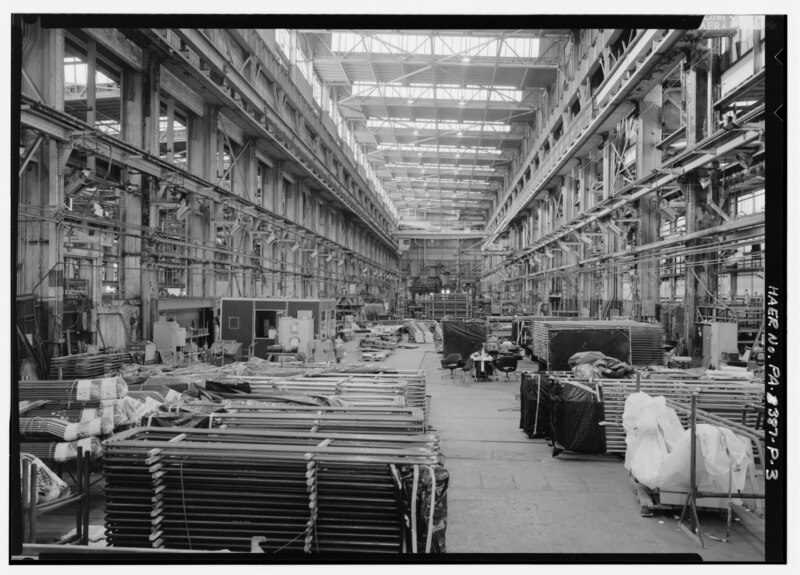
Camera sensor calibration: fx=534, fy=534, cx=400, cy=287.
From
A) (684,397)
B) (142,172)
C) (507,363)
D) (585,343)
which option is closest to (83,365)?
(142,172)

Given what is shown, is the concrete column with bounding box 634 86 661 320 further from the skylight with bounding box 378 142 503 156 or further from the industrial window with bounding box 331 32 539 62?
the skylight with bounding box 378 142 503 156

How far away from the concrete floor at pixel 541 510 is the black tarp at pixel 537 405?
20 cm

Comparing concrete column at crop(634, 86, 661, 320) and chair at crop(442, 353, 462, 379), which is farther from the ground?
concrete column at crop(634, 86, 661, 320)

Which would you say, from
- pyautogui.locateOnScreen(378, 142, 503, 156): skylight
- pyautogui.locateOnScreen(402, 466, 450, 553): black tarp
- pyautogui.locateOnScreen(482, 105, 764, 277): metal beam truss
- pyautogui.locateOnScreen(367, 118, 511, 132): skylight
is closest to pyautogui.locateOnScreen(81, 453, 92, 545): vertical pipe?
pyautogui.locateOnScreen(402, 466, 450, 553): black tarp

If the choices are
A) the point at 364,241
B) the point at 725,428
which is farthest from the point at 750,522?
the point at 364,241

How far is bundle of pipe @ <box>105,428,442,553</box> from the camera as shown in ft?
14.1

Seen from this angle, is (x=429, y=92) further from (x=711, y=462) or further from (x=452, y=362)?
(x=711, y=462)

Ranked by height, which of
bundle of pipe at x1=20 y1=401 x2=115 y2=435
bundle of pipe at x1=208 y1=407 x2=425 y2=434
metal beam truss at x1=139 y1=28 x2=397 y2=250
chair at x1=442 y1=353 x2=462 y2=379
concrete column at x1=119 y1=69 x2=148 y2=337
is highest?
metal beam truss at x1=139 y1=28 x2=397 y2=250

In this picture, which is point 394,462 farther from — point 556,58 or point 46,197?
point 556,58

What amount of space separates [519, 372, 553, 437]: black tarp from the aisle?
0.68ft

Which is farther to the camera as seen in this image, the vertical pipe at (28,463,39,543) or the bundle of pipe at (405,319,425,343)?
the bundle of pipe at (405,319,425,343)

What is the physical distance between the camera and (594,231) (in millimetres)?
21812

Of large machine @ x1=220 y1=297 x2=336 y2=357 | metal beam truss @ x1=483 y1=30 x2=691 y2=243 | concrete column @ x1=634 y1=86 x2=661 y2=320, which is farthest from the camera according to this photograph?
large machine @ x1=220 y1=297 x2=336 y2=357

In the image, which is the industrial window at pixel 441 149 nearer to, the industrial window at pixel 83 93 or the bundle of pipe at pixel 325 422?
the industrial window at pixel 83 93
